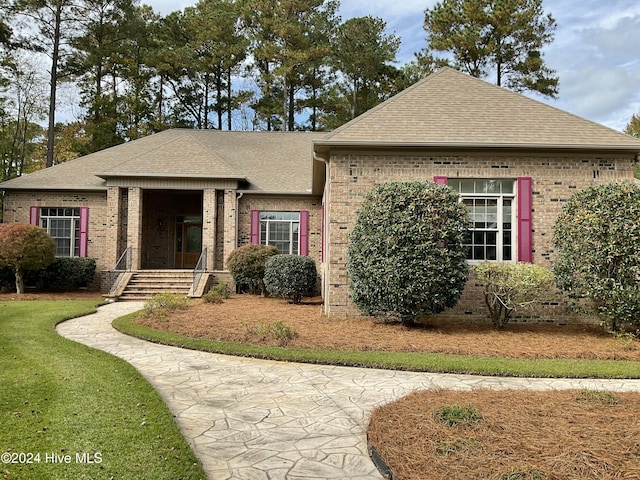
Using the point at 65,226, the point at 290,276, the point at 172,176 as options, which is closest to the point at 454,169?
the point at 290,276

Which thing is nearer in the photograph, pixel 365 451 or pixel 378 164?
pixel 365 451

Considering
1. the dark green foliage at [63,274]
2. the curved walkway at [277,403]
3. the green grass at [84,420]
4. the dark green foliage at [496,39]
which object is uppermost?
the dark green foliage at [496,39]

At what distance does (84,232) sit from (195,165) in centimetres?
462

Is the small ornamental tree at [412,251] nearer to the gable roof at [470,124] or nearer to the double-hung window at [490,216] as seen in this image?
the double-hung window at [490,216]

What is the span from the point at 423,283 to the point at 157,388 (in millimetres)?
4935

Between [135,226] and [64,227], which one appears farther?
[64,227]

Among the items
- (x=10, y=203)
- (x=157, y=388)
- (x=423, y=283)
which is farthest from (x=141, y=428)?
(x=10, y=203)

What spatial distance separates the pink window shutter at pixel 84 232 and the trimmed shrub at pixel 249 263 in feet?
18.3

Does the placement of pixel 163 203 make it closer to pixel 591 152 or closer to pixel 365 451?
pixel 591 152

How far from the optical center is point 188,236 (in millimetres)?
19141

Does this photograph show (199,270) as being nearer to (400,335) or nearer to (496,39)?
(400,335)

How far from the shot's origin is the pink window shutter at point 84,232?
53.9ft

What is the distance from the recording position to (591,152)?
994cm

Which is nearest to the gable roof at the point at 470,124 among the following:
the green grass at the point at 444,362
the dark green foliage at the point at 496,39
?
the green grass at the point at 444,362
